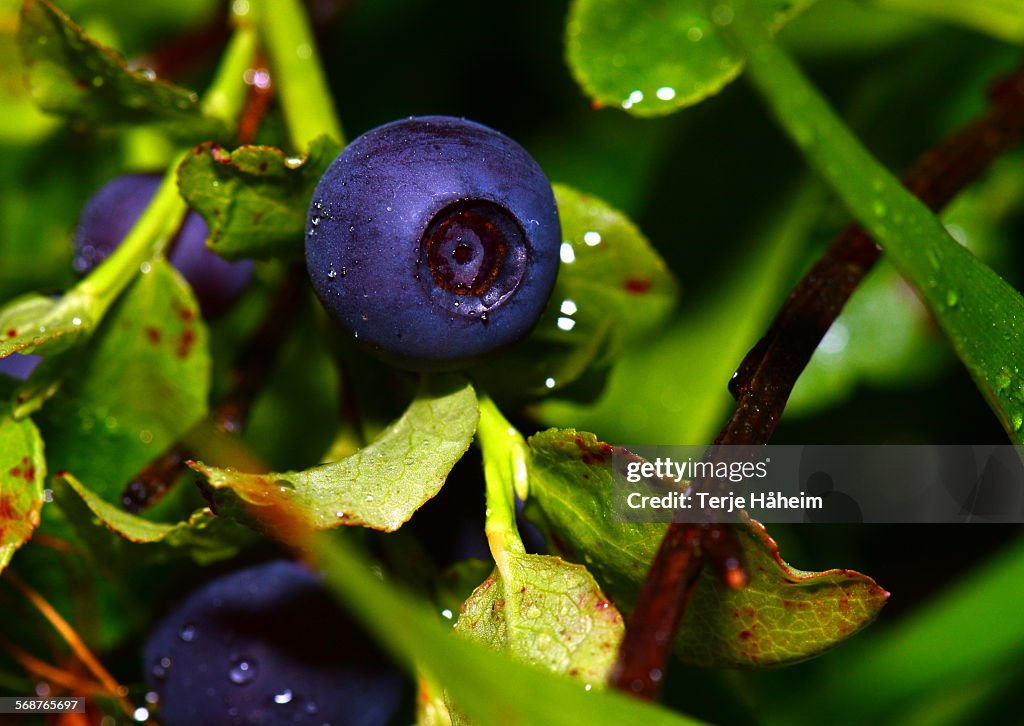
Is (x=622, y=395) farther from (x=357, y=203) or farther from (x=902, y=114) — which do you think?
(x=357, y=203)

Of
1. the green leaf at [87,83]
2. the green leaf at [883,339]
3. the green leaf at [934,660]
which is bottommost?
the green leaf at [934,660]

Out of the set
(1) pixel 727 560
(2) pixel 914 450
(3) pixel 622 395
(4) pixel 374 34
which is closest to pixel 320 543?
(1) pixel 727 560

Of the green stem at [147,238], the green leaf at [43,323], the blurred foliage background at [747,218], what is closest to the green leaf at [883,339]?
the blurred foliage background at [747,218]

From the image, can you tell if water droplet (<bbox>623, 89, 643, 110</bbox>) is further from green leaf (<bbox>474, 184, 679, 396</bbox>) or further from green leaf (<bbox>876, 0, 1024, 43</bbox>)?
green leaf (<bbox>876, 0, 1024, 43</bbox>)

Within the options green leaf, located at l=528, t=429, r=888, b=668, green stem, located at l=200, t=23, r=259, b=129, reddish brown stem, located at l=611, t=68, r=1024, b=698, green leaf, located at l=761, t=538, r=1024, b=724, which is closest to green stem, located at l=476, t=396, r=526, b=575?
green leaf, located at l=528, t=429, r=888, b=668

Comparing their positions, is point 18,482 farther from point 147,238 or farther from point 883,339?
point 883,339

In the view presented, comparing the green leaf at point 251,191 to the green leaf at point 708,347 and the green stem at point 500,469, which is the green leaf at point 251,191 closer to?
the green stem at point 500,469

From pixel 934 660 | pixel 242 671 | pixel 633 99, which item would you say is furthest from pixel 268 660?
pixel 934 660
